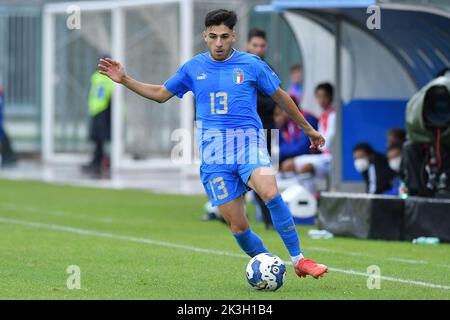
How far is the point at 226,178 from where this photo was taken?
938cm

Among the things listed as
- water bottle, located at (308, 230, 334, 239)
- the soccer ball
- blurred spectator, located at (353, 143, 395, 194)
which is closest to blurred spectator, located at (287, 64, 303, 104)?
blurred spectator, located at (353, 143, 395, 194)

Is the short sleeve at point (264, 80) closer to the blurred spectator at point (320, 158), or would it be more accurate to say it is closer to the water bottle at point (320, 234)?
the water bottle at point (320, 234)

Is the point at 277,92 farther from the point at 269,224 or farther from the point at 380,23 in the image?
→ the point at 380,23

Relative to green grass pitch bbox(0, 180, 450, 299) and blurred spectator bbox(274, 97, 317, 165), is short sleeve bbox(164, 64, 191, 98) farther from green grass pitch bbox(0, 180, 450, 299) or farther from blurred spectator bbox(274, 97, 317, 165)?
blurred spectator bbox(274, 97, 317, 165)

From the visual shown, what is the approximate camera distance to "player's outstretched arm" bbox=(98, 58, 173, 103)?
9453 millimetres

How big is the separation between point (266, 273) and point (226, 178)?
0.81 m

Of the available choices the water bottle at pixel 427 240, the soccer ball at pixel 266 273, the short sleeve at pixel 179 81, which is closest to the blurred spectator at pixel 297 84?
the water bottle at pixel 427 240

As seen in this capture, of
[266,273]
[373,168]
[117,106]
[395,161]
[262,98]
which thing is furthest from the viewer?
[117,106]

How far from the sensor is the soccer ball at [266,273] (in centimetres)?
908

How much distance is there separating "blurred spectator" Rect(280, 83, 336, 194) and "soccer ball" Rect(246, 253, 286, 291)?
717cm

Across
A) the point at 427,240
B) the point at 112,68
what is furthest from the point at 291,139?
the point at 112,68

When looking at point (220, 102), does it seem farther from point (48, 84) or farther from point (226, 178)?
point (48, 84)

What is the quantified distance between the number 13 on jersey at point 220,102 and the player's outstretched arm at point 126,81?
41 cm

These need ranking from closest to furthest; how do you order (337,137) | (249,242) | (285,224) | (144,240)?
1. (285,224)
2. (249,242)
3. (144,240)
4. (337,137)
